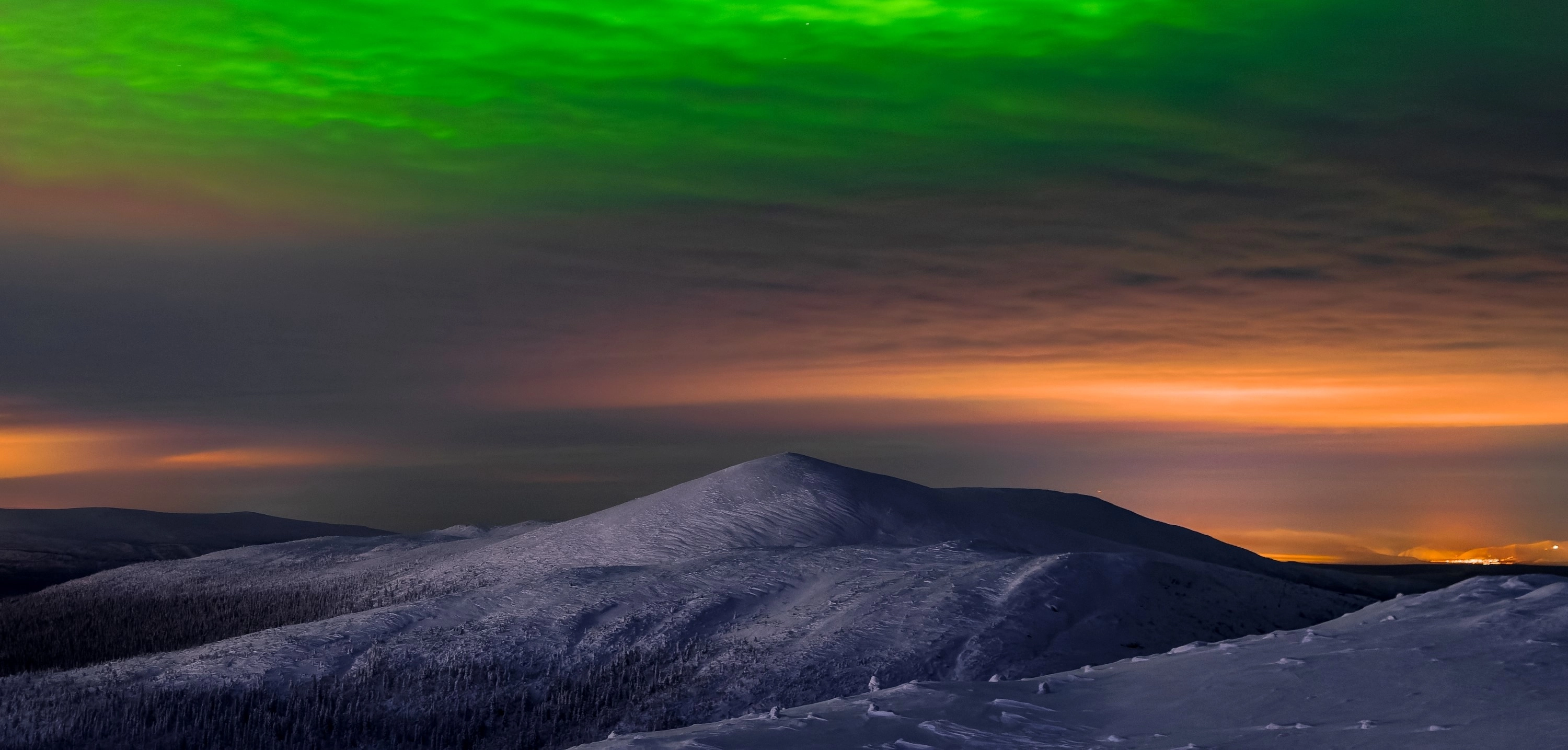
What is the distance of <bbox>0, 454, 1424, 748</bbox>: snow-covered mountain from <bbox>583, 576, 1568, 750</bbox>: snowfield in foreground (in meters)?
11.4

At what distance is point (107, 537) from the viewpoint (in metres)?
163

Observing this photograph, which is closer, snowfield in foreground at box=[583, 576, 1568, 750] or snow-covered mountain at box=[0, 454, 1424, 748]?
snowfield in foreground at box=[583, 576, 1568, 750]

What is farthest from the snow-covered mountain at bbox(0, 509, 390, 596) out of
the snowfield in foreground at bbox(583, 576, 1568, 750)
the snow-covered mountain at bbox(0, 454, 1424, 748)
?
the snowfield in foreground at bbox(583, 576, 1568, 750)

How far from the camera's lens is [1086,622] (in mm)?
29641

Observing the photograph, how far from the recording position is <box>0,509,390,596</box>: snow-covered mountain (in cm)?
11000

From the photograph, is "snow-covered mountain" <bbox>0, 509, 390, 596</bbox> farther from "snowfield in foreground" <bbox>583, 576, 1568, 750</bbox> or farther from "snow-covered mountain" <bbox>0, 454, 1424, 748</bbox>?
"snowfield in foreground" <bbox>583, 576, 1568, 750</bbox>

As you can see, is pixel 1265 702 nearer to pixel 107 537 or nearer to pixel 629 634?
pixel 629 634

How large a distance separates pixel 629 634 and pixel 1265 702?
20839 millimetres

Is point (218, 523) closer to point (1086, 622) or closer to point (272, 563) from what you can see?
point (272, 563)

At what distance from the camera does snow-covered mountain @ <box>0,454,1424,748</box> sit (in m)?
25.6

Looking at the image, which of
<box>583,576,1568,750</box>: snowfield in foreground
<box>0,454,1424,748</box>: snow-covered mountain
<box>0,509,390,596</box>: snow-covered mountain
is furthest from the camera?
<box>0,509,390,596</box>: snow-covered mountain

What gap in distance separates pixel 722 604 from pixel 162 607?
1233 inches

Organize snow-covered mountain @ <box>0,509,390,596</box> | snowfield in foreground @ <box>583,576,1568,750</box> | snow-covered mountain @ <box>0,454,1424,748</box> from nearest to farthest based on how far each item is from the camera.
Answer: snowfield in foreground @ <box>583,576,1568,750</box>, snow-covered mountain @ <box>0,454,1424,748</box>, snow-covered mountain @ <box>0,509,390,596</box>

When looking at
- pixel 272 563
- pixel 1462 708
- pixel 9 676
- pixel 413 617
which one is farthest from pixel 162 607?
pixel 1462 708
